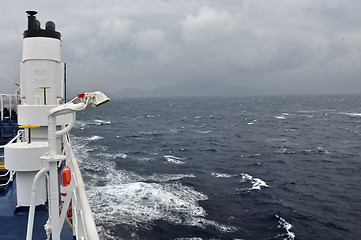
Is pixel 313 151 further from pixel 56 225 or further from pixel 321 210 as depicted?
pixel 56 225

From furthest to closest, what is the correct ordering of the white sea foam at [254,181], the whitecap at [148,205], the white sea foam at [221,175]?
the white sea foam at [221,175]
the white sea foam at [254,181]
the whitecap at [148,205]

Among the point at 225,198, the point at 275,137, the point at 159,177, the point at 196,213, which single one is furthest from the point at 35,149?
the point at 275,137

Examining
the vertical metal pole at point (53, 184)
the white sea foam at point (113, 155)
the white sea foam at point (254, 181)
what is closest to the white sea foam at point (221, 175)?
the white sea foam at point (254, 181)

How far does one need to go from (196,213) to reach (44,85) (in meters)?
17.7

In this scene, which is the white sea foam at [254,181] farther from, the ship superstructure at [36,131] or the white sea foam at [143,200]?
the ship superstructure at [36,131]

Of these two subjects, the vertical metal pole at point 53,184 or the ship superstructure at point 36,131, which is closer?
the vertical metal pole at point 53,184

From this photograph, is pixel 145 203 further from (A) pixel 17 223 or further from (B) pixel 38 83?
(B) pixel 38 83

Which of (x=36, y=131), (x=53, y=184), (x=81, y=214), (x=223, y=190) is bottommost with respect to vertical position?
(x=223, y=190)

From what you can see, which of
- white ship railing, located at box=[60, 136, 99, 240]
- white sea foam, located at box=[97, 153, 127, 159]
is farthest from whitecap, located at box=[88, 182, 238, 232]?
white ship railing, located at box=[60, 136, 99, 240]

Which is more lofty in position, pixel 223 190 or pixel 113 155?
pixel 113 155

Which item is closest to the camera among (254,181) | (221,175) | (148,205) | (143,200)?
(148,205)

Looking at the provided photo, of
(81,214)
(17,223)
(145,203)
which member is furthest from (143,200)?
(81,214)

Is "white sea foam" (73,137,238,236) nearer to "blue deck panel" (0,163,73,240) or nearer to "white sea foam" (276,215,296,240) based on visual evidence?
"white sea foam" (276,215,296,240)

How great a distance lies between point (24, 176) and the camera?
8.27 metres
